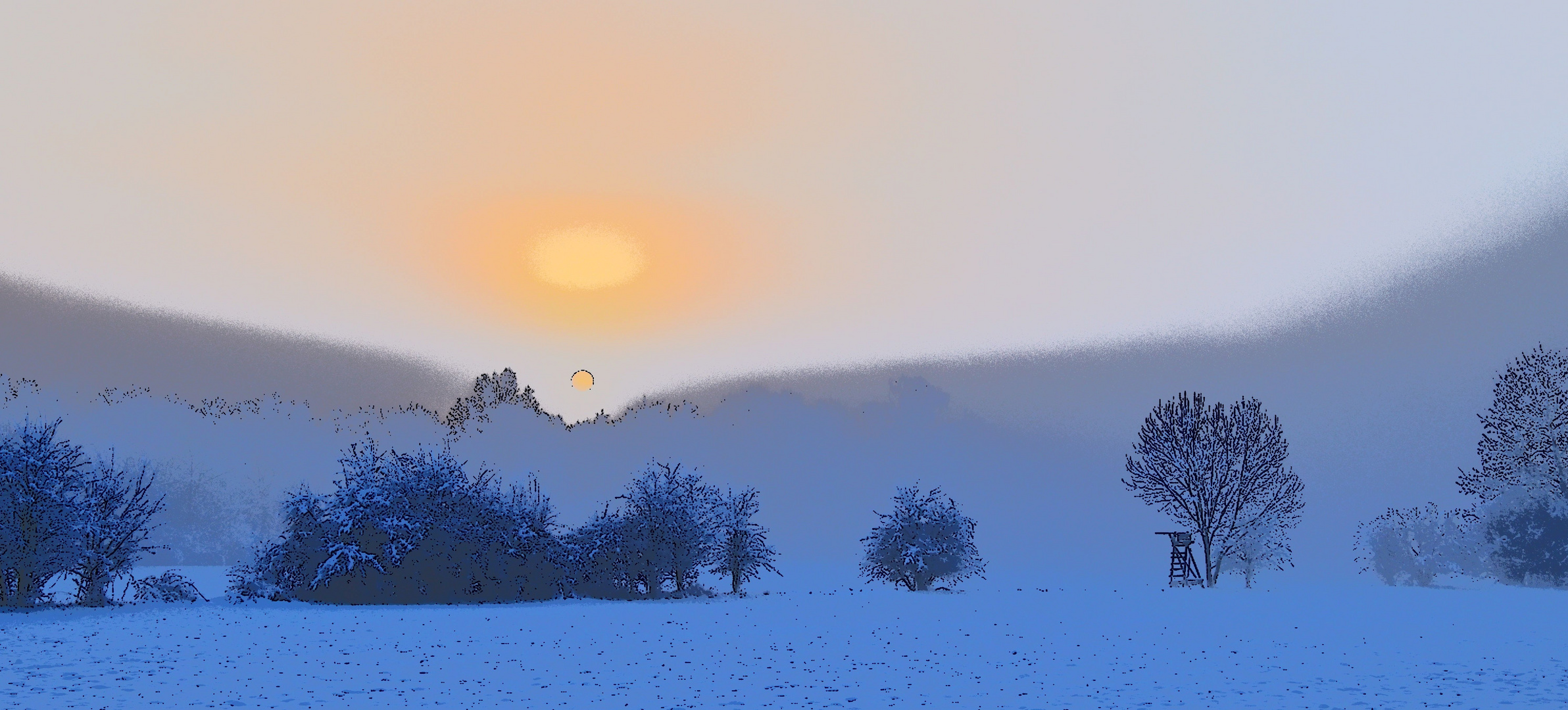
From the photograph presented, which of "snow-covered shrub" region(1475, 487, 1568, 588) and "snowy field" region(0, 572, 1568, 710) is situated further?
"snow-covered shrub" region(1475, 487, 1568, 588)

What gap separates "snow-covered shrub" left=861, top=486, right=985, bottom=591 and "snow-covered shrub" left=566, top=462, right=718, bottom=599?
854 cm

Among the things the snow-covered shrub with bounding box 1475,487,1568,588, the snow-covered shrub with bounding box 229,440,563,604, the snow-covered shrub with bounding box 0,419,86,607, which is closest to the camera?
the snow-covered shrub with bounding box 0,419,86,607

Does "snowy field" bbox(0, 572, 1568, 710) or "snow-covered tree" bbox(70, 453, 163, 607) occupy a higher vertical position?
"snow-covered tree" bbox(70, 453, 163, 607)

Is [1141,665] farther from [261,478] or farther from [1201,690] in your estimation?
[261,478]

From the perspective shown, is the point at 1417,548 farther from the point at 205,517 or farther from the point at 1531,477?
the point at 205,517

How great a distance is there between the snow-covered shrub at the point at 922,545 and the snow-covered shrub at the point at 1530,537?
25522mm

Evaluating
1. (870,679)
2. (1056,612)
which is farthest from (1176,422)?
(870,679)

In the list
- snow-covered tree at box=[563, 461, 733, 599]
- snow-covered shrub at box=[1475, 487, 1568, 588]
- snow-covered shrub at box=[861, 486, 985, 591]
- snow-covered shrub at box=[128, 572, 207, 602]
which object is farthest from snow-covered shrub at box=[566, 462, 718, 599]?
snow-covered shrub at box=[1475, 487, 1568, 588]

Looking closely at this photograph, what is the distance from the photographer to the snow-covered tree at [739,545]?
50.9 m

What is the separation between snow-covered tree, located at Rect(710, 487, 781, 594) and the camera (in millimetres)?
50938

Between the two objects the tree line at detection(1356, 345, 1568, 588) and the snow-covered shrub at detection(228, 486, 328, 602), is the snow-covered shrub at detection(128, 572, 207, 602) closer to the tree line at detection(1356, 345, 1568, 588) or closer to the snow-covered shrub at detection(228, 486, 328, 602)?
the snow-covered shrub at detection(228, 486, 328, 602)

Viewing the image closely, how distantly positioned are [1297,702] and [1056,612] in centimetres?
1990

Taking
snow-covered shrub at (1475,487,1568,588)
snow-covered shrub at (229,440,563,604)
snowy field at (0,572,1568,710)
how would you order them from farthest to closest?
1. snow-covered shrub at (1475,487,1568,588)
2. snow-covered shrub at (229,440,563,604)
3. snowy field at (0,572,1568,710)

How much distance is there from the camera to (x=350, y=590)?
41.5m
